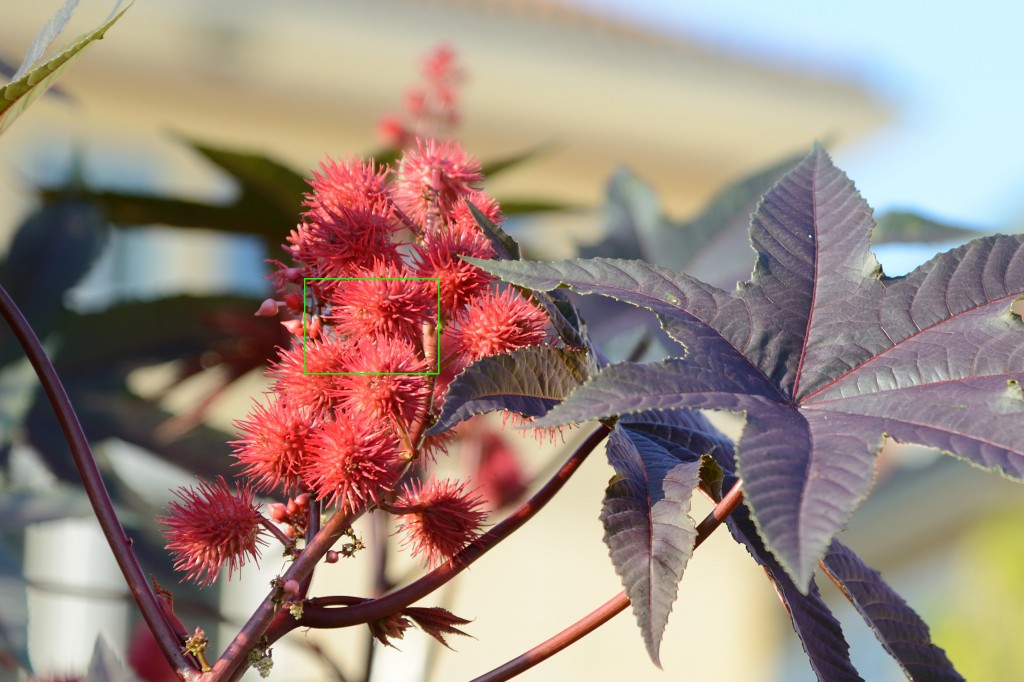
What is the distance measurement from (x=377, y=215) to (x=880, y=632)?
1.45 ft

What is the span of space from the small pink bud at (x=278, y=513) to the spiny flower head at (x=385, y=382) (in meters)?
0.07

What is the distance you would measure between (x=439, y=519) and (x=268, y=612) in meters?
0.12

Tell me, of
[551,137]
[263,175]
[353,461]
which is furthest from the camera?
[551,137]

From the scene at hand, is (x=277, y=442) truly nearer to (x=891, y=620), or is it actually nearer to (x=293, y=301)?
(x=293, y=301)

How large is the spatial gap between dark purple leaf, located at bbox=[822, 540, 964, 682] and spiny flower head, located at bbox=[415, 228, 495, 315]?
0.31 meters

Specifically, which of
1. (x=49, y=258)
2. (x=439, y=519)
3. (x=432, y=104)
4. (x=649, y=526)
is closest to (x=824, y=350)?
(x=649, y=526)

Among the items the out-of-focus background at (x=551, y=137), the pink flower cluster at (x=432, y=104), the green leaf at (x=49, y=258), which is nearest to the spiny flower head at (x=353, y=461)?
the pink flower cluster at (x=432, y=104)

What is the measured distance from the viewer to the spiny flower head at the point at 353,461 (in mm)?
617

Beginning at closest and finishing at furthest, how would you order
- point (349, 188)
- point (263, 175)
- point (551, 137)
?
point (349, 188)
point (263, 175)
point (551, 137)

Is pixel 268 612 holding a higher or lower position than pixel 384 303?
lower

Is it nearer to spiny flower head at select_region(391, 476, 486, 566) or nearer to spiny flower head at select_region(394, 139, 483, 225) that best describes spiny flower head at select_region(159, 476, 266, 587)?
spiny flower head at select_region(391, 476, 486, 566)

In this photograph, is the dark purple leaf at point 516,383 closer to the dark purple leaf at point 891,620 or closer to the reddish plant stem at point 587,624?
the reddish plant stem at point 587,624

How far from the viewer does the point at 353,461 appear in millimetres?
617

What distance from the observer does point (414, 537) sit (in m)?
0.69
